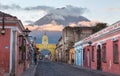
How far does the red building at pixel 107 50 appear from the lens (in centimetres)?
3438

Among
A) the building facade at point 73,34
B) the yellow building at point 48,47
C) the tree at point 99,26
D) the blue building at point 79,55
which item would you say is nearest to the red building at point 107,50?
the blue building at point 79,55

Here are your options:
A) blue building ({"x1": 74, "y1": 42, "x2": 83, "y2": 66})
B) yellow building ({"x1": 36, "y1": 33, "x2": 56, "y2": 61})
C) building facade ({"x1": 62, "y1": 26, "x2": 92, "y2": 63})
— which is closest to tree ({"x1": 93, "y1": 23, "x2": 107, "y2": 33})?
building facade ({"x1": 62, "y1": 26, "x2": 92, "y2": 63})

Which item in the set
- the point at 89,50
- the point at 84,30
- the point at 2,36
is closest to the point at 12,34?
the point at 2,36

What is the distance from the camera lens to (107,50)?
1532 inches

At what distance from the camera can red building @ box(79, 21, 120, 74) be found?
3438cm

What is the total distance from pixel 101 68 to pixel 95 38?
509 cm

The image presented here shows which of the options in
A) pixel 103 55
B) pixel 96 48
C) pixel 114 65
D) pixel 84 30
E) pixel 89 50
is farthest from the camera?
pixel 84 30

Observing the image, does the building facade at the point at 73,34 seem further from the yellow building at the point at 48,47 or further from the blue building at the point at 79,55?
the yellow building at the point at 48,47

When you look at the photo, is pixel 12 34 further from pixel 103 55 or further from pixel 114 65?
pixel 103 55

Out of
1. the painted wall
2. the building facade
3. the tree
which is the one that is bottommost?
the painted wall

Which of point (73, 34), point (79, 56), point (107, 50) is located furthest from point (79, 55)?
point (107, 50)

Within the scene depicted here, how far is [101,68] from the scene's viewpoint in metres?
41.9

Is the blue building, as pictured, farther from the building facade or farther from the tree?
the building facade

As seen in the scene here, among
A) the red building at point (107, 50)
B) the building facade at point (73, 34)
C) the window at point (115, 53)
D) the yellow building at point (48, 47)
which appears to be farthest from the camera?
the yellow building at point (48, 47)
